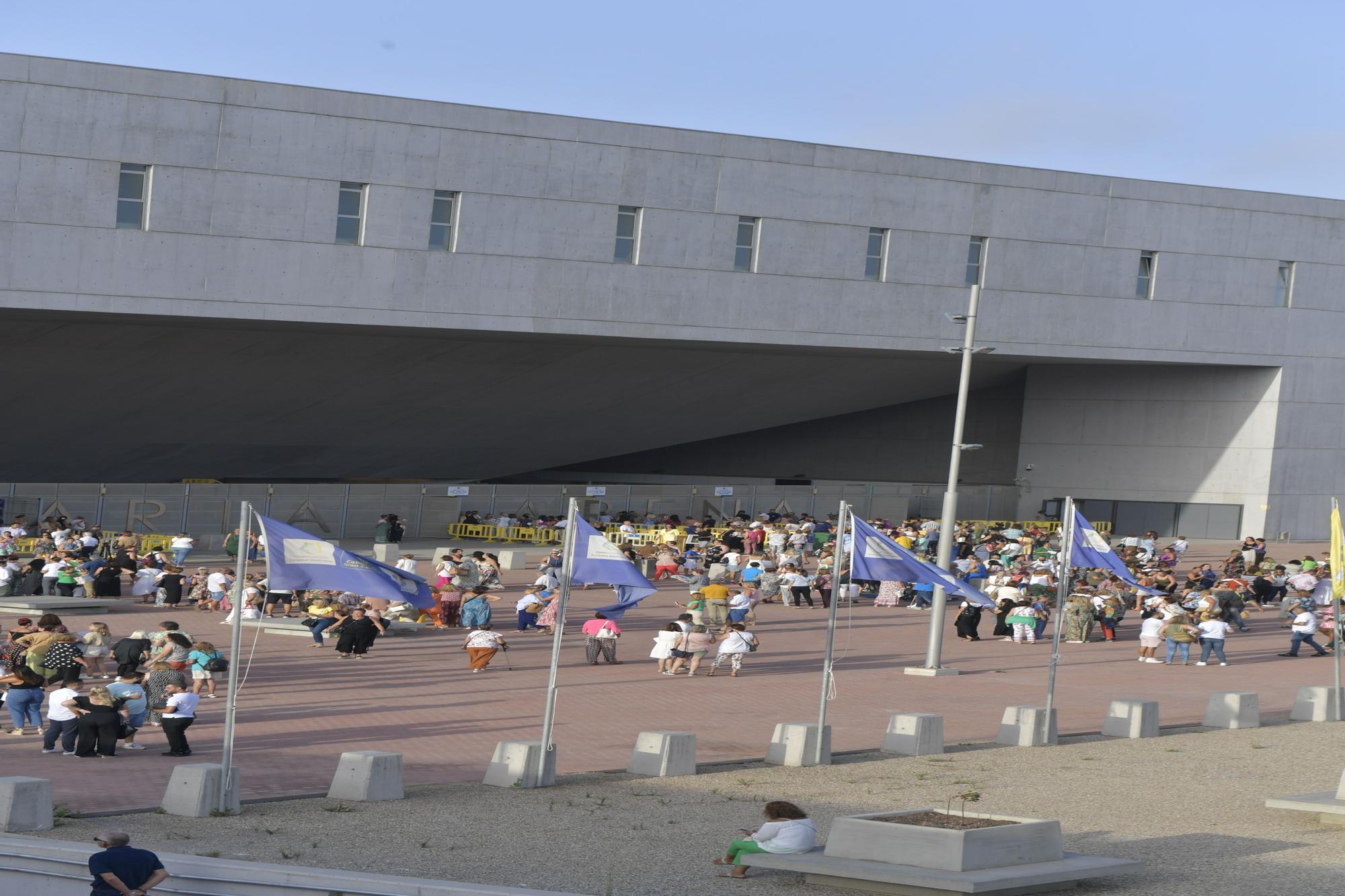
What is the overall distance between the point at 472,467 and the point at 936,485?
54.0ft

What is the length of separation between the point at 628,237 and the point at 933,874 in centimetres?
3346

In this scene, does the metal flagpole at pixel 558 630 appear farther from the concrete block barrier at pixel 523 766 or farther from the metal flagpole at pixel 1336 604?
the metal flagpole at pixel 1336 604

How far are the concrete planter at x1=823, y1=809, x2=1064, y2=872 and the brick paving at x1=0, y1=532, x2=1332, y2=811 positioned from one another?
588 cm

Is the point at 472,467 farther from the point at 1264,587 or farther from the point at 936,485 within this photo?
the point at 1264,587

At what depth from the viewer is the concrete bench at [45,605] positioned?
27.5 meters

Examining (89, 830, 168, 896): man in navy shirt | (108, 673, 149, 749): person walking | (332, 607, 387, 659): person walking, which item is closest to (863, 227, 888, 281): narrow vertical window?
(332, 607, 387, 659): person walking

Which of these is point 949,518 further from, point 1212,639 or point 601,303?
point 601,303

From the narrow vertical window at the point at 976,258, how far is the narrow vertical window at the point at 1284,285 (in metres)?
11.1

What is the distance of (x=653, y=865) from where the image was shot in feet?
43.4

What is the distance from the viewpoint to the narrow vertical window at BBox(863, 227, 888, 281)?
156ft

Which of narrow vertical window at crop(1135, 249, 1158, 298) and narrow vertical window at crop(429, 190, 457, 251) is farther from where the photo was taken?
narrow vertical window at crop(1135, 249, 1158, 298)

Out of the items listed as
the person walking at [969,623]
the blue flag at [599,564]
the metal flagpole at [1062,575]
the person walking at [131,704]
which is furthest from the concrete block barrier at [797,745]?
the person walking at [969,623]

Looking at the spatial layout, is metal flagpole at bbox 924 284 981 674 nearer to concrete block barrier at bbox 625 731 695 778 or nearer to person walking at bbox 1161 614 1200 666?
person walking at bbox 1161 614 1200 666

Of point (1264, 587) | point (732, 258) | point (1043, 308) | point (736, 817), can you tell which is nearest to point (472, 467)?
point (732, 258)
